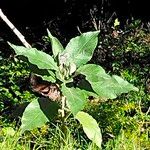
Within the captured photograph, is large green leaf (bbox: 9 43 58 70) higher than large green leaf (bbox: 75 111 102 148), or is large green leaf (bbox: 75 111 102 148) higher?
large green leaf (bbox: 9 43 58 70)

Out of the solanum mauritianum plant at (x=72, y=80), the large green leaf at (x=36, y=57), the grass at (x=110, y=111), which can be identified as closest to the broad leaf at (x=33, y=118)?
the solanum mauritianum plant at (x=72, y=80)

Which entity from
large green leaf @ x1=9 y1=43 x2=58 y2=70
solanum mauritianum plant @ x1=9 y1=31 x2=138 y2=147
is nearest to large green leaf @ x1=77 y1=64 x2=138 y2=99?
solanum mauritianum plant @ x1=9 y1=31 x2=138 y2=147

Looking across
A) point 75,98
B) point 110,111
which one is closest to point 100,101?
point 110,111

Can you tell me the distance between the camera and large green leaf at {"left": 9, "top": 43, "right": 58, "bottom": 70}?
291 centimetres

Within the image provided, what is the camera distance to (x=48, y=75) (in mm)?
3041

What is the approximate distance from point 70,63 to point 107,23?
7.80 ft

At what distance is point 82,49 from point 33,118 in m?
0.49

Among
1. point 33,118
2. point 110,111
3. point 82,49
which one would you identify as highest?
point 82,49

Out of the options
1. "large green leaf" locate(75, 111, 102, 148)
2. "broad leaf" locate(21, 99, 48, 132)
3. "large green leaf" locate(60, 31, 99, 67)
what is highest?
"large green leaf" locate(60, 31, 99, 67)

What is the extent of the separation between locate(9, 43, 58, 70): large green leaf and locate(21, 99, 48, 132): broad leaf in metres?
0.24

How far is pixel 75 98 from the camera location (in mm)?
2928

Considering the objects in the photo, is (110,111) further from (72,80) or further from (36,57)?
(36,57)

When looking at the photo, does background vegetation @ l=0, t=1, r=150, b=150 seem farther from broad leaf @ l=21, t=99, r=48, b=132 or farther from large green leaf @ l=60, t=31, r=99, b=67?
large green leaf @ l=60, t=31, r=99, b=67

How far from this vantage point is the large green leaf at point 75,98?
2.85 metres
